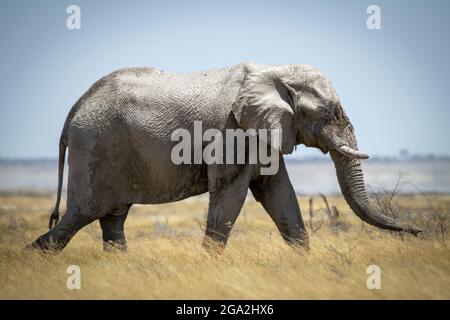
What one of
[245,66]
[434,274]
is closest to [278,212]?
[245,66]

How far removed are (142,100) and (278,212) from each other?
2.66m

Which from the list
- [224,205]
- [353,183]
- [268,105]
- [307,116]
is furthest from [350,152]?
[224,205]

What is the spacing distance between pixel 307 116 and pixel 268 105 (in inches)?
24.6

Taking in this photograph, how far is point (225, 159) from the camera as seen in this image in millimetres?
11430

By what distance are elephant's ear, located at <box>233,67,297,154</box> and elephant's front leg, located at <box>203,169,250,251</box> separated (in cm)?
75

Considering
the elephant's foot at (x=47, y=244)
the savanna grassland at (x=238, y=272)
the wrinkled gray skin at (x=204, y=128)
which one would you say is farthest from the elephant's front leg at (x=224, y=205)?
the elephant's foot at (x=47, y=244)

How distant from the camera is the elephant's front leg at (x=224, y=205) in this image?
37.5 feet

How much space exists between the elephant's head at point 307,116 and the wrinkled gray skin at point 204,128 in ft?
0.05

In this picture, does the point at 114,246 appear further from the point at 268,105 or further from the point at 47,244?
the point at 268,105

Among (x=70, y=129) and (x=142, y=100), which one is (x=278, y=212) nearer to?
(x=142, y=100)

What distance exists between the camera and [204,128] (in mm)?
11555

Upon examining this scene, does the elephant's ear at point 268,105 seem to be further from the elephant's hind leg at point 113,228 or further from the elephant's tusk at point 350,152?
the elephant's hind leg at point 113,228
